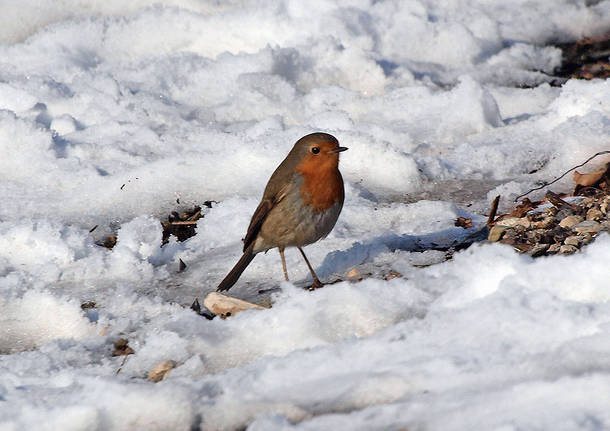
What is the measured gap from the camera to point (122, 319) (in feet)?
11.9

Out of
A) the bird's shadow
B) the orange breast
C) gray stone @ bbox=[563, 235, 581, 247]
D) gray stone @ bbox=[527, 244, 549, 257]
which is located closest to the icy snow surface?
the bird's shadow

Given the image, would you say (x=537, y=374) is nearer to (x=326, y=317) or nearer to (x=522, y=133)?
(x=326, y=317)

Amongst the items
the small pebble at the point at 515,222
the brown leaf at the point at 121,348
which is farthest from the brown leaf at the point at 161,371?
the small pebble at the point at 515,222

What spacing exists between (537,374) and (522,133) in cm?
387

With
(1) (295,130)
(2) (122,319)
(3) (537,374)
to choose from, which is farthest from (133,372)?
(1) (295,130)

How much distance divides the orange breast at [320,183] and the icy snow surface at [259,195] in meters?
0.38

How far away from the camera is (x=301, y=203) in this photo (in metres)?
4.14

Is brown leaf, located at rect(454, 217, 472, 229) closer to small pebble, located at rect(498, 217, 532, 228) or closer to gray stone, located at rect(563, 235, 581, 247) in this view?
small pebble, located at rect(498, 217, 532, 228)

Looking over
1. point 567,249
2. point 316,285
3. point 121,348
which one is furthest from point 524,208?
point 121,348

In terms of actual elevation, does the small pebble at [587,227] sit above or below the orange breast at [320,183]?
below

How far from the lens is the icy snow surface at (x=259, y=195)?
2.43 metres

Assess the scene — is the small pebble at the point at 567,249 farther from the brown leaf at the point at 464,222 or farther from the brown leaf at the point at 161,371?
the brown leaf at the point at 161,371

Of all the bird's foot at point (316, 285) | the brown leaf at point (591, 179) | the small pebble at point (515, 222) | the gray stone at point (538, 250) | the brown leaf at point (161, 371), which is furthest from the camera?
the brown leaf at point (591, 179)

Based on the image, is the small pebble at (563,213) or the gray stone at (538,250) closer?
the gray stone at (538,250)
